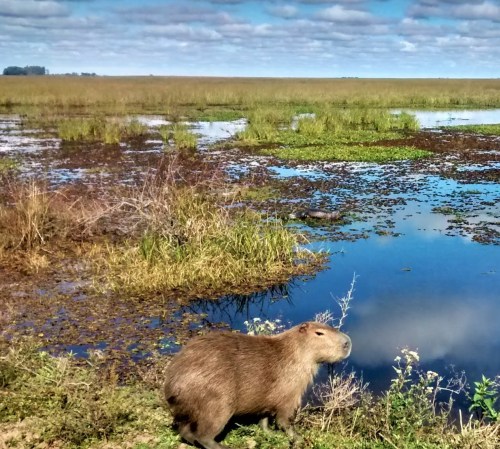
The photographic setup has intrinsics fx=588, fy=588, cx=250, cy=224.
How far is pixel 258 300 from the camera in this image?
730 centimetres

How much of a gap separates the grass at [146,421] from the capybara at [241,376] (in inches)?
9.8

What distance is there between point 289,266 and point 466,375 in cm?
322

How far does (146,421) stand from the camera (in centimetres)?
409

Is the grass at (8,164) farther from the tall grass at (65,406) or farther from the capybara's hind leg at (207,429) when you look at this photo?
the capybara's hind leg at (207,429)

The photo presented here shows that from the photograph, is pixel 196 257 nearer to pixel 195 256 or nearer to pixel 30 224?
pixel 195 256

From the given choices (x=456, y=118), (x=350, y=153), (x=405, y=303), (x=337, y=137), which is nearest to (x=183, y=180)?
(x=350, y=153)

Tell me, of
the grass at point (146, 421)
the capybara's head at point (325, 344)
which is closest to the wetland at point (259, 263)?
the grass at point (146, 421)

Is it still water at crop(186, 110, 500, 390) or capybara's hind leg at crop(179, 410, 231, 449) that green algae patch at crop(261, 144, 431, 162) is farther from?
capybara's hind leg at crop(179, 410, 231, 449)

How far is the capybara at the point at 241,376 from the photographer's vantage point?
11.8ft

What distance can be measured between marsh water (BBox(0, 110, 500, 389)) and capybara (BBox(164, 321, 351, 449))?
158 cm

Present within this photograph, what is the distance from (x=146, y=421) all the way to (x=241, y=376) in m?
0.85

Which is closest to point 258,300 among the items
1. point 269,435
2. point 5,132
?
point 269,435

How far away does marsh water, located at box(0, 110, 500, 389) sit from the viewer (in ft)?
20.4

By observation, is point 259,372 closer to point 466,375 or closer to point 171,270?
point 466,375
